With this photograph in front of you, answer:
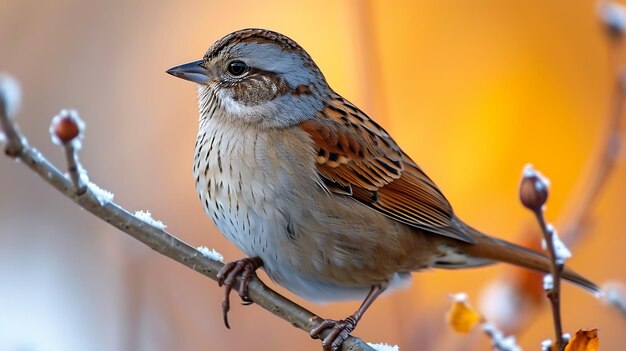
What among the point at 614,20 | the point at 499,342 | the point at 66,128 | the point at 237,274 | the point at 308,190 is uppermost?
the point at 614,20

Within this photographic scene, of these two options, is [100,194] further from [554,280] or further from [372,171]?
[372,171]

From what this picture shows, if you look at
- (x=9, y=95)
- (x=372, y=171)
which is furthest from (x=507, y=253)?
(x=9, y=95)

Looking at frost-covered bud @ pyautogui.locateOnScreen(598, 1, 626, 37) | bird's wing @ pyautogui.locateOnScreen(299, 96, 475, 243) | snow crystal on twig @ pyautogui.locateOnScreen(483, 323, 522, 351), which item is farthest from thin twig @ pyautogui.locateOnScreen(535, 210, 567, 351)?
bird's wing @ pyautogui.locateOnScreen(299, 96, 475, 243)

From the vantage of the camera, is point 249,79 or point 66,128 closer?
point 66,128

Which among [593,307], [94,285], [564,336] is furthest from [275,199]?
[593,307]

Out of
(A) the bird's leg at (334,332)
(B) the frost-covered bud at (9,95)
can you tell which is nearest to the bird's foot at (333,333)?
(A) the bird's leg at (334,332)

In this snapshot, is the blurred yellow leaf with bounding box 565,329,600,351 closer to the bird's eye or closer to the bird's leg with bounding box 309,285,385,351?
the bird's leg with bounding box 309,285,385,351

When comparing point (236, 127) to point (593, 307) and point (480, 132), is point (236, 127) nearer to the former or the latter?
point (480, 132)

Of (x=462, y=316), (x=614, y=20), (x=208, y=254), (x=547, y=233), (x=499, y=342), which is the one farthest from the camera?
(x=208, y=254)

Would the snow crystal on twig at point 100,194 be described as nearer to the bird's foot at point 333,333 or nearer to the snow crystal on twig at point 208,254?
the snow crystal on twig at point 208,254

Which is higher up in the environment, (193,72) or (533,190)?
(533,190)
